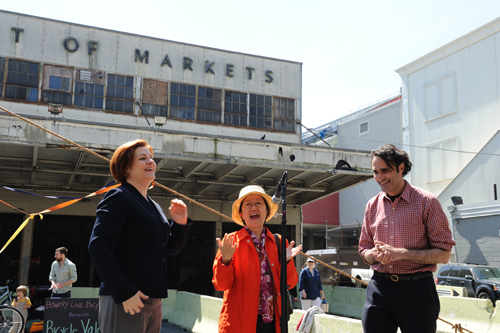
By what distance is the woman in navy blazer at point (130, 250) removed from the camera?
114 inches

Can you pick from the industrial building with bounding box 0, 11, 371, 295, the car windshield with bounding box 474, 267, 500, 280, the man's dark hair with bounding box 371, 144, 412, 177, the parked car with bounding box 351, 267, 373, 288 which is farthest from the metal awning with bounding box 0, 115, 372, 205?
the man's dark hair with bounding box 371, 144, 412, 177

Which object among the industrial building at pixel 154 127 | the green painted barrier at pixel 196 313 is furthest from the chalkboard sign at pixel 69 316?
the industrial building at pixel 154 127

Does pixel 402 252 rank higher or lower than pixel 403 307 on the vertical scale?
higher

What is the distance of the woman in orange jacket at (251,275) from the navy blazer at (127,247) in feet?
2.40

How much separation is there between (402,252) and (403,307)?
43 cm

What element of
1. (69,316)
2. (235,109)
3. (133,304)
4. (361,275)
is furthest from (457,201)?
(133,304)

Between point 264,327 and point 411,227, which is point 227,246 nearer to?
point 264,327

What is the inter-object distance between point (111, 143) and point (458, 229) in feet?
63.7

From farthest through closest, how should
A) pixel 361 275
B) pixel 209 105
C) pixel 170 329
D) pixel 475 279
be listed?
pixel 361 275, pixel 209 105, pixel 475 279, pixel 170 329

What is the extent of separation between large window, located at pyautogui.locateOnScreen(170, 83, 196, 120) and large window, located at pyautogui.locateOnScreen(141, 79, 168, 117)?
0.31 m

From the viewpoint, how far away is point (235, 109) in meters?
21.4

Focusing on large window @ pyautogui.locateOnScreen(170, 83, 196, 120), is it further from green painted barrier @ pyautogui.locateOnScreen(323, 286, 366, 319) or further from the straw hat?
the straw hat

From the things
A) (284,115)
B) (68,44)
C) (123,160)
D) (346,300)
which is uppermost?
(68,44)

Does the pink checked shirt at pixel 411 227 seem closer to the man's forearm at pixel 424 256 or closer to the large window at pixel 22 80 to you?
the man's forearm at pixel 424 256
